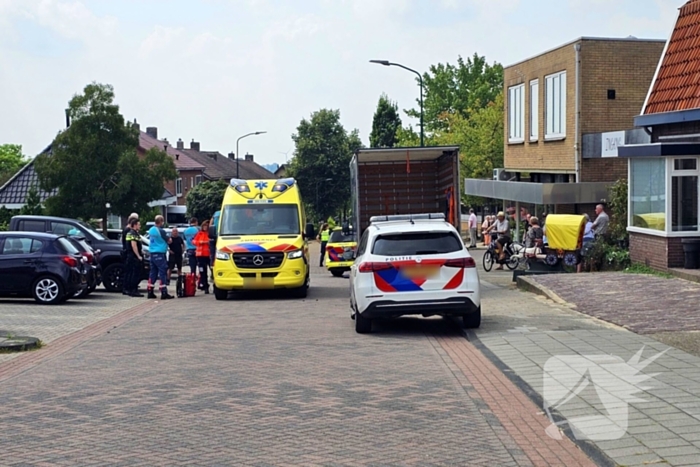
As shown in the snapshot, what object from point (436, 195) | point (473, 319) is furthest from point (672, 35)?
point (473, 319)

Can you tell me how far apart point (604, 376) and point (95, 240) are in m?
16.0

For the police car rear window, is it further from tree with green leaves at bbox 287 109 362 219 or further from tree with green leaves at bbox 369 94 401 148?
tree with green leaves at bbox 369 94 401 148

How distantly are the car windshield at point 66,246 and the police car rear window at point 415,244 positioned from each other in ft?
27.1

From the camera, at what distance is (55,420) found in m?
8.29

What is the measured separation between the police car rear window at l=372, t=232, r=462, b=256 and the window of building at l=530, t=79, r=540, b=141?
828 inches

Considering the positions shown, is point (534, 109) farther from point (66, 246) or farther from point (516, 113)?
point (66, 246)

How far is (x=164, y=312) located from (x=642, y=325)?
894 cm

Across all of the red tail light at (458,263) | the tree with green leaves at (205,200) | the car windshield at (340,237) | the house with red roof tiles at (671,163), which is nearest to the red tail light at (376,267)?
the red tail light at (458,263)

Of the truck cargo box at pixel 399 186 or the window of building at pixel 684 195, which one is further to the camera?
the truck cargo box at pixel 399 186

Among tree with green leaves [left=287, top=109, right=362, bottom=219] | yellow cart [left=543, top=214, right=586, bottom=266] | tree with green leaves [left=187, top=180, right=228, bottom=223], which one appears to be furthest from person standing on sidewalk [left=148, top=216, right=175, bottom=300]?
tree with green leaves [left=287, top=109, right=362, bottom=219]

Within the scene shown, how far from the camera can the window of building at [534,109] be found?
33781 mm

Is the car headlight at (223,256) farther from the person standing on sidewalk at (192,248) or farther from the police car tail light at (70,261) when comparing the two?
the police car tail light at (70,261)

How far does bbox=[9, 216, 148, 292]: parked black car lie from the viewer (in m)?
22.5

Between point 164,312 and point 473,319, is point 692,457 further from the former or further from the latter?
point 164,312
